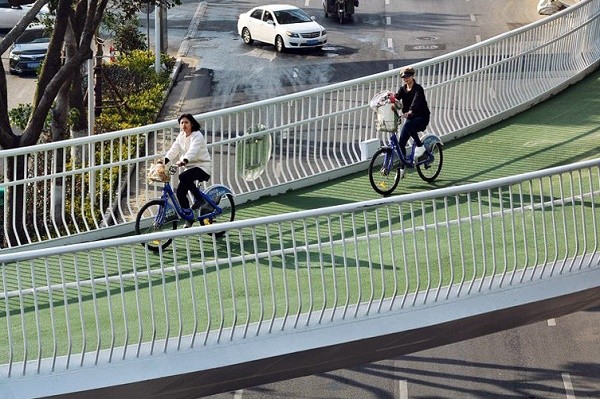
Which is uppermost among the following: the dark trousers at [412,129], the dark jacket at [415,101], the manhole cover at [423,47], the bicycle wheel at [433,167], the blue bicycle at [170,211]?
the dark jacket at [415,101]

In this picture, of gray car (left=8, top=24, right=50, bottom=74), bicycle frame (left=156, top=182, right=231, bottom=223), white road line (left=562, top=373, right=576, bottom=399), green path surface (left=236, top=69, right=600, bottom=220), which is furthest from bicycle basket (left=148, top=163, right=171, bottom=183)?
gray car (left=8, top=24, right=50, bottom=74)

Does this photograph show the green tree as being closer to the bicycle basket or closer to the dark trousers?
the bicycle basket

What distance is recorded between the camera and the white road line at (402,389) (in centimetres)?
1688

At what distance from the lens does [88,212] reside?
839 inches

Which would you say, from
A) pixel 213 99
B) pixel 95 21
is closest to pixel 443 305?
pixel 95 21

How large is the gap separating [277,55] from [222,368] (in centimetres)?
2883

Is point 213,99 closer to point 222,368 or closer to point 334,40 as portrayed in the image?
point 334,40

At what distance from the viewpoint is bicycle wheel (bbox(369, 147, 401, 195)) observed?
56.0ft

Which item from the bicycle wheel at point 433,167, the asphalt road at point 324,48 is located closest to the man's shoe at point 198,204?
the bicycle wheel at point 433,167

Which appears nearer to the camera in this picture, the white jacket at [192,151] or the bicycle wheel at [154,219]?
the white jacket at [192,151]

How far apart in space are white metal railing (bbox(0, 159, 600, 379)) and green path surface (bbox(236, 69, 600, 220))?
238 centimetres

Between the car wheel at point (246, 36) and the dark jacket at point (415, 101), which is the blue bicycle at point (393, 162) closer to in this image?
the dark jacket at point (415, 101)

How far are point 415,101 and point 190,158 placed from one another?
131 inches

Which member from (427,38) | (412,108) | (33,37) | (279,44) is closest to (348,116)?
(412,108)
